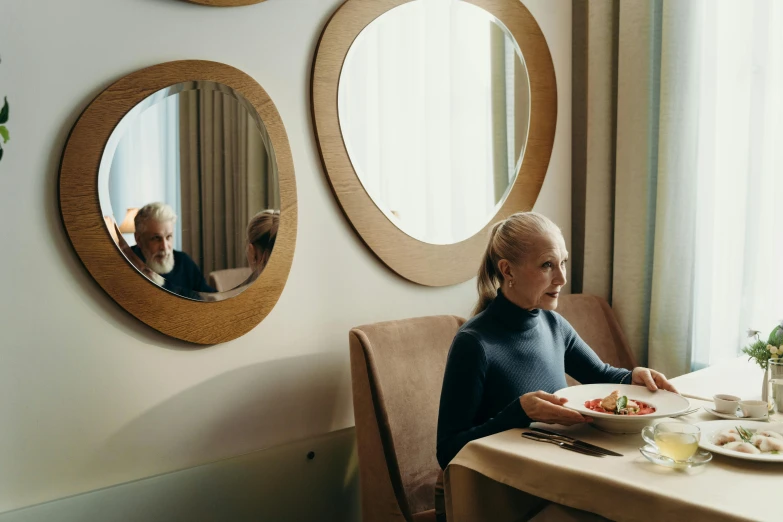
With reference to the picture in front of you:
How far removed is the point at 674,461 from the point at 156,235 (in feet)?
4.02

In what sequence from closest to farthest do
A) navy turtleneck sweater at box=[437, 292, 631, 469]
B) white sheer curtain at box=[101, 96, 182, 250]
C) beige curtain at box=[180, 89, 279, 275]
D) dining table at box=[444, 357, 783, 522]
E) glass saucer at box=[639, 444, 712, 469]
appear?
dining table at box=[444, 357, 783, 522], glass saucer at box=[639, 444, 712, 469], navy turtleneck sweater at box=[437, 292, 631, 469], white sheer curtain at box=[101, 96, 182, 250], beige curtain at box=[180, 89, 279, 275]

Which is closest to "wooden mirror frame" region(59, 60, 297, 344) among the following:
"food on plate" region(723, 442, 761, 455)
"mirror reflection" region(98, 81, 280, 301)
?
"mirror reflection" region(98, 81, 280, 301)

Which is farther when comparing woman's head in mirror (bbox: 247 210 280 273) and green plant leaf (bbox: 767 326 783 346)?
woman's head in mirror (bbox: 247 210 280 273)

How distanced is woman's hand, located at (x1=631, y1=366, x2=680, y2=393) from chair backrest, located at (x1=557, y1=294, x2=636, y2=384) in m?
0.80

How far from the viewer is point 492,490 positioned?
135cm

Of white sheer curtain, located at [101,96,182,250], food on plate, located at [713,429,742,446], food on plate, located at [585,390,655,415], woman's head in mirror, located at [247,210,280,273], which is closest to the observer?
food on plate, located at [713,429,742,446]

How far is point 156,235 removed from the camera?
1.66 metres

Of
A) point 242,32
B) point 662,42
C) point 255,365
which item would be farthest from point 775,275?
point 242,32

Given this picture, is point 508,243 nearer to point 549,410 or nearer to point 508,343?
point 508,343

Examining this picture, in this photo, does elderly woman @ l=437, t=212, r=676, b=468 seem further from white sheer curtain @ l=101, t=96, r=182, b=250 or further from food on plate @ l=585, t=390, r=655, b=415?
white sheer curtain @ l=101, t=96, r=182, b=250

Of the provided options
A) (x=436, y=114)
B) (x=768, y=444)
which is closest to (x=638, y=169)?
(x=436, y=114)

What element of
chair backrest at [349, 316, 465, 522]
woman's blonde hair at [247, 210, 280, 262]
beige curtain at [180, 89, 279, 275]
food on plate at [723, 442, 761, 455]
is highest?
beige curtain at [180, 89, 279, 275]

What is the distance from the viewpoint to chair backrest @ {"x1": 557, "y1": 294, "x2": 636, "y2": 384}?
244 centimetres

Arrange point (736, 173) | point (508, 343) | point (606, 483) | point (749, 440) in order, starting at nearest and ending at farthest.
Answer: point (606, 483) < point (749, 440) < point (508, 343) < point (736, 173)
